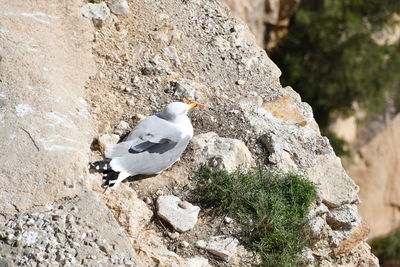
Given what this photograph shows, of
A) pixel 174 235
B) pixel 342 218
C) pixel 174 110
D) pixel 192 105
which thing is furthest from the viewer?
pixel 342 218

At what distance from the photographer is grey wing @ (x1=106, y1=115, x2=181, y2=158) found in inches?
159

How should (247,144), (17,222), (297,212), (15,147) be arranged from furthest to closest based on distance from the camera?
(247,144) < (297,212) < (15,147) < (17,222)

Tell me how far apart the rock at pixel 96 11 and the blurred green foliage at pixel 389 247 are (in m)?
7.02

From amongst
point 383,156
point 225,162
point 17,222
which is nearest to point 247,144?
point 225,162

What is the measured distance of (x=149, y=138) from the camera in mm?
4090

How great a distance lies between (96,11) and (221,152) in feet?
4.36

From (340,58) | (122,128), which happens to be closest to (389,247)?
(340,58)

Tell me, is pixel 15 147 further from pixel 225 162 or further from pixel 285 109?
pixel 285 109

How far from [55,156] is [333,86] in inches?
275

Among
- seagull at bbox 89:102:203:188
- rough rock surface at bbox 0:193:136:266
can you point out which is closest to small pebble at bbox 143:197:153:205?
seagull at bbox 89:102:203:188

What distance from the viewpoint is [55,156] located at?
3795 mm

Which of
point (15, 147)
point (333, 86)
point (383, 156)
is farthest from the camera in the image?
point (383, 156)

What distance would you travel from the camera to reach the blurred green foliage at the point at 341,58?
33.8 ft

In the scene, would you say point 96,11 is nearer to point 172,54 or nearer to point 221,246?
point 172,54
